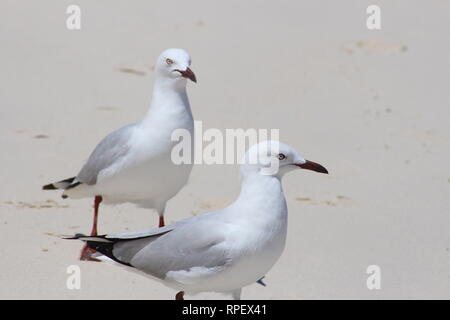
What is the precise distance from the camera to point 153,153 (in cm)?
615

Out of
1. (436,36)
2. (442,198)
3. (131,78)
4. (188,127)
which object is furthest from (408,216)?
(436,36)

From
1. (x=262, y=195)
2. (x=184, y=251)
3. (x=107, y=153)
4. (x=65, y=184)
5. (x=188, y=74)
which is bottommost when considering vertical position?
(x=184, y=251)

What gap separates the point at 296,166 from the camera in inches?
206

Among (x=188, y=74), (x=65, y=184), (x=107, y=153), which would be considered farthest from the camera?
(x=65, y=184)

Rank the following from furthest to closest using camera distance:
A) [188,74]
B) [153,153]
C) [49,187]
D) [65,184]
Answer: [49,187] < [65,184] < [188,74] < [153,153]

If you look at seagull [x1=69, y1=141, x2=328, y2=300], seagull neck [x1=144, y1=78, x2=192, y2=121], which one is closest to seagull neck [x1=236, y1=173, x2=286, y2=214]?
seagull [x1=69, y1=141, x2=328, y2=300]

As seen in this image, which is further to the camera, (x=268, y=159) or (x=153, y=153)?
(x=153, y=153)

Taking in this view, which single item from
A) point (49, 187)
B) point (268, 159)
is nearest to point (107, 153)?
point (49, 187)

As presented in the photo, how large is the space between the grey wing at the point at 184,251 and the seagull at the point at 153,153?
92 cm

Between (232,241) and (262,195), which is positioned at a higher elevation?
(262,195)

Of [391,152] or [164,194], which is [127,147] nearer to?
[164,194]

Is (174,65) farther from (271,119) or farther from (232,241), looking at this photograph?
(271,119)

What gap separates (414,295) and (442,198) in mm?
2154

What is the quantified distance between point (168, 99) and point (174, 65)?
235mm
